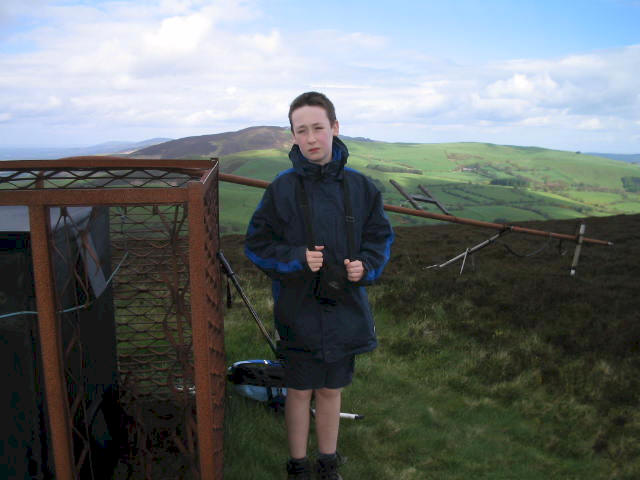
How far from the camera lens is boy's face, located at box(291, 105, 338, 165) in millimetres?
2996

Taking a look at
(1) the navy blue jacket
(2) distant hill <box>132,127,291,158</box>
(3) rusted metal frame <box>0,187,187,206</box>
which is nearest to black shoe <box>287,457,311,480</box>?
(1) the navy blue jacket

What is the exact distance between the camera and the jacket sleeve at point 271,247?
2900 mm

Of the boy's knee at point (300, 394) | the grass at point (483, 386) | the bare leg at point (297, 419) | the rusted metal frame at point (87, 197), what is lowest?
the grass at point (483, 386)

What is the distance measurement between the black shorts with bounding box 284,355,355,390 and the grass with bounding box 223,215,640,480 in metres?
0.88

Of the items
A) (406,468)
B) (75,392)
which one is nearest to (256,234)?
(75,392)

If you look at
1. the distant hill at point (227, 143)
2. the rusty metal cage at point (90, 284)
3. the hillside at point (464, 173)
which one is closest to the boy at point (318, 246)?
the rusty metal cage at point (90, 284)

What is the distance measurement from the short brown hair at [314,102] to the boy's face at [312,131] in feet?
0.08

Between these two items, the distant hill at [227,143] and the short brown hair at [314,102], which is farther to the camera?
the distant hill at [227,143]

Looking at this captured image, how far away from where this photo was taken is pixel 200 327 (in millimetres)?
2387

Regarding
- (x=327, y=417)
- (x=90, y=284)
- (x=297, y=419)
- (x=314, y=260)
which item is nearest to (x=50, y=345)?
(x=90, y=284)

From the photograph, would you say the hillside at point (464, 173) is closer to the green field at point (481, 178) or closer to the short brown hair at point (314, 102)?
the green field at point (481, 178)

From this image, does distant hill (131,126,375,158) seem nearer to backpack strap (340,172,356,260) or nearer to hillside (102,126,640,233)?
hillside (102,126,640,233)

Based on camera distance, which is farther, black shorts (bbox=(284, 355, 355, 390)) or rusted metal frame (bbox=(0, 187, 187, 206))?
black shorts (bbox=(284, 355, 355, 390))

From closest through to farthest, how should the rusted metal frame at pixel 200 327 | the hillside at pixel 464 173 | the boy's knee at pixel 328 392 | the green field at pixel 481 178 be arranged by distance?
the rusted metal frame at pixel 200 327 < the boy's knee at pixel 328 392 < the green field at pixel 481 178 < the hillside at pixel 464 173
